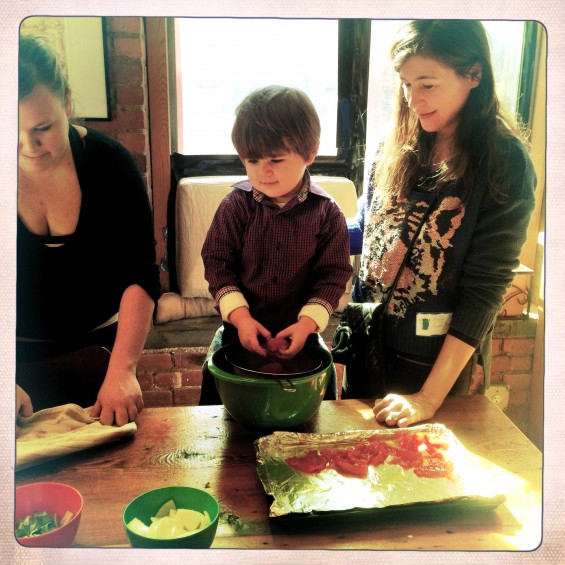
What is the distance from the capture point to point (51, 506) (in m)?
0.75

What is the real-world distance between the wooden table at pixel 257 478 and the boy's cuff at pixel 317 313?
125 millimetres

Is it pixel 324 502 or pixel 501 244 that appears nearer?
pixel 324 502

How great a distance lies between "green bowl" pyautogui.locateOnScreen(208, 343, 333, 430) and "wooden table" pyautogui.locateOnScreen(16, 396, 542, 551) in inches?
1.4

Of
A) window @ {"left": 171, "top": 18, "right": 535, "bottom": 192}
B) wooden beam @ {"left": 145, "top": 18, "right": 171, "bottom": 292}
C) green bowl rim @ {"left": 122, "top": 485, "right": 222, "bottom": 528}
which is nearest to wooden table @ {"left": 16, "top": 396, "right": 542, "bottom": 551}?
green bowl rim @ {"left": 122, "top": 485, "right": 222, "bottom": 528}

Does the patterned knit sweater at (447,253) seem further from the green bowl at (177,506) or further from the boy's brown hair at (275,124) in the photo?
the green bowl at (177,506)

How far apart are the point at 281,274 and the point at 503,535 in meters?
0.44

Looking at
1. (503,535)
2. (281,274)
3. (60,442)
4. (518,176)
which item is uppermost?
(518,176)

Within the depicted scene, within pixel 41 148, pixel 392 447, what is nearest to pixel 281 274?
pixel 392 447

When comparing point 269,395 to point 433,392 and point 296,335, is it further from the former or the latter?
point 433,392

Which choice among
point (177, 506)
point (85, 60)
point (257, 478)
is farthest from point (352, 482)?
point (85, 60)

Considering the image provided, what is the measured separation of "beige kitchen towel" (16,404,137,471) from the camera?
2.50 feet

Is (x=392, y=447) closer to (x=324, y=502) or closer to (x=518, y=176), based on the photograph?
(x=324, y=502)

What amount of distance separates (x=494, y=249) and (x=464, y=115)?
7.5 inches

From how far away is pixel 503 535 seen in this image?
742 mm
